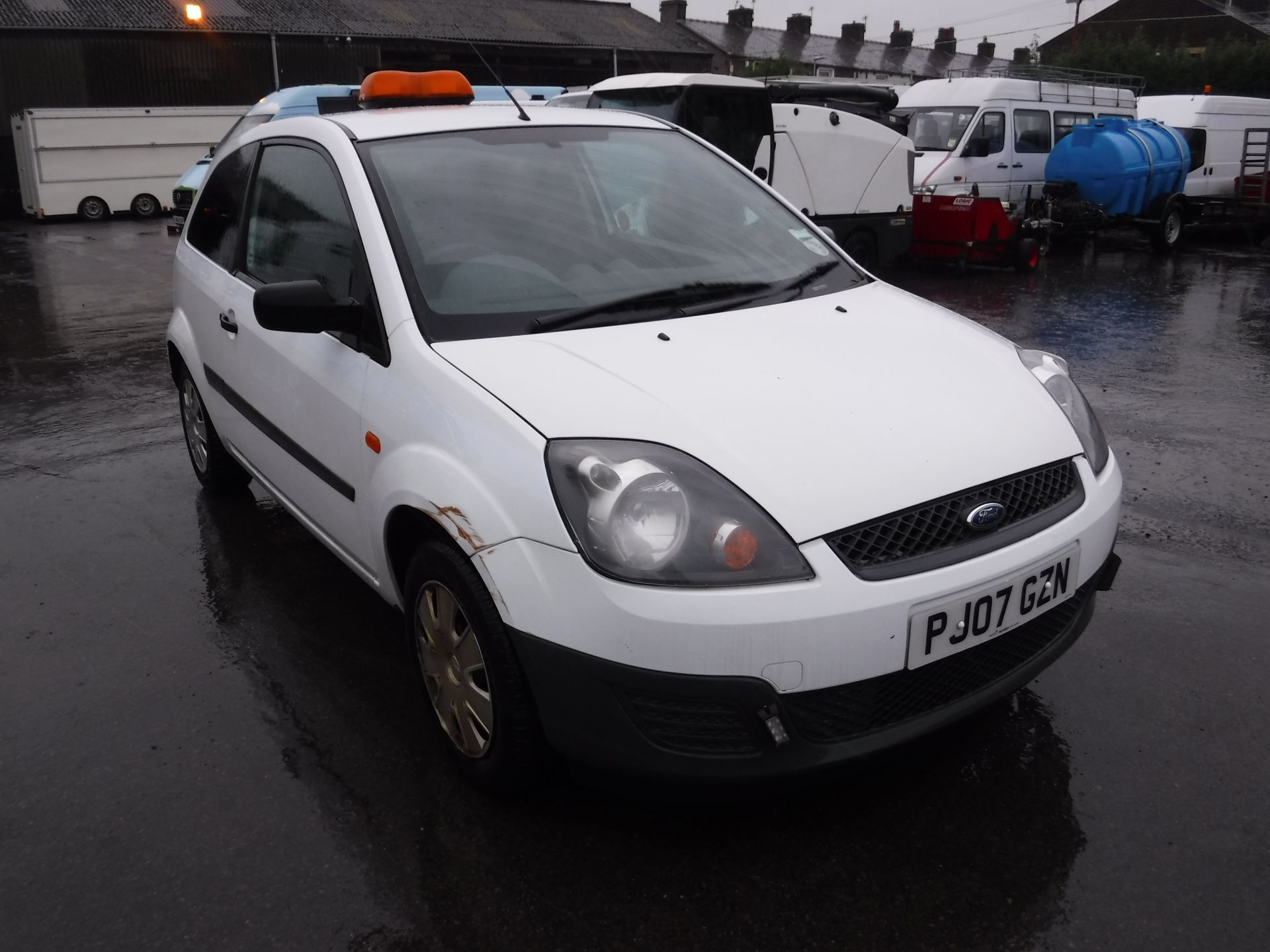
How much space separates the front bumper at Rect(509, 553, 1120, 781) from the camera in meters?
2.21

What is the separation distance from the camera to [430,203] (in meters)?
3.17

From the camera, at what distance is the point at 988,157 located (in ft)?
50.0

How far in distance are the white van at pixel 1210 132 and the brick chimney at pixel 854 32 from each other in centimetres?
4113

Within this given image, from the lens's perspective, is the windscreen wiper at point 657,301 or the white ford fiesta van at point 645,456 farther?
the windscreen wiper at point 657,301

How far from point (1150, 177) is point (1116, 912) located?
15405 mm

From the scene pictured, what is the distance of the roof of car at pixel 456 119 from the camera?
3.44m

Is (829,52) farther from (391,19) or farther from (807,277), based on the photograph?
(807,277)

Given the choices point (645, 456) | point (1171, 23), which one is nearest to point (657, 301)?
point (645, 456)

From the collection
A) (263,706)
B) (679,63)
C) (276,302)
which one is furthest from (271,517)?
(679,63)

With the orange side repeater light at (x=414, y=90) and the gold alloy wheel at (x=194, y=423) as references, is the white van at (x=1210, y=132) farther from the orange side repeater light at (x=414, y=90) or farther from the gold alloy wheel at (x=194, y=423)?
the gold alloy wheel at (x=194, y=423)

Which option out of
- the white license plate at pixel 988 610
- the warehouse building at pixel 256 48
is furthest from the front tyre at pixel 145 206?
the white license plate at pixel 988 610

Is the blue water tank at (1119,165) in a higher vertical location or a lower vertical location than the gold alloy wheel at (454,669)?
higher

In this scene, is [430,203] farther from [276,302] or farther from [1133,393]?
[1133,393]

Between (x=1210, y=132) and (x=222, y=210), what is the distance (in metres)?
18.5
